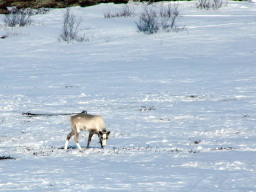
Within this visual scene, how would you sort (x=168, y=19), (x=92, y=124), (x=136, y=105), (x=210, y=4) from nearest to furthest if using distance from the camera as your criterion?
(x=92, y=124) < (x=136, y=105) < (x=168, y=19) < (x=210, y=4)

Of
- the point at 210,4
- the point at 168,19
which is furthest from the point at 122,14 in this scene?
the point at 210,4

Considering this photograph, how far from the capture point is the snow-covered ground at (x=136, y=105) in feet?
31.7

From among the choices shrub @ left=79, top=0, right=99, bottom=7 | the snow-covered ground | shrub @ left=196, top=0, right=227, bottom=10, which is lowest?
the snow-covered ground

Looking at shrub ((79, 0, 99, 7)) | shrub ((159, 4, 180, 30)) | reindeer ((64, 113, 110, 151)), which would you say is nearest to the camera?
reindeer ((64, 113, 110, 151))

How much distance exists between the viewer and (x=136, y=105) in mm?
Result: 19656

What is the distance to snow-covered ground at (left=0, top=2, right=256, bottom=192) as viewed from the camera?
966cm

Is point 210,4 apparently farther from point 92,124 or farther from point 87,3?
point 92,124

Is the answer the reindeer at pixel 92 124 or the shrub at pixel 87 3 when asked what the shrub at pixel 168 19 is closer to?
the shrub at pixel 87 3

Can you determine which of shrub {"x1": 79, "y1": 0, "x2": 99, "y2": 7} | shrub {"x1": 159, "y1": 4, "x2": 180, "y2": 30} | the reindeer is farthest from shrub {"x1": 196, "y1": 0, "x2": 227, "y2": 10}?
the reindeer

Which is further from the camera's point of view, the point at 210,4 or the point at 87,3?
the point at 87,3

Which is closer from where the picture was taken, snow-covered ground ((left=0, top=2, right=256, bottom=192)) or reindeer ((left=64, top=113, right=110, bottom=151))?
snow-covered ground ((left=0, top=2, right=256, bottom=192))

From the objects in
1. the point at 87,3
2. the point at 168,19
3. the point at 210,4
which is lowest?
the point at 168,19

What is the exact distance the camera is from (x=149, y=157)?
11.3 meters

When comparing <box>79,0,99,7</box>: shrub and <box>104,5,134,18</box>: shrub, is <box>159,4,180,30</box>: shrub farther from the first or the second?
<box>79,0,99,7</box>: shrub
